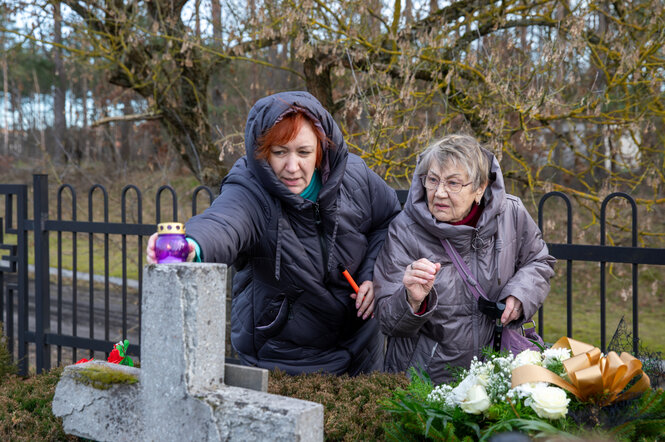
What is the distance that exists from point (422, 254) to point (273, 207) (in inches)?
25.0

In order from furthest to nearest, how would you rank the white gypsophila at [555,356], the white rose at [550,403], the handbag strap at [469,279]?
the handbag strap at [469,279] < the white gypsophila at [555,356] < the white rose at [550,403]

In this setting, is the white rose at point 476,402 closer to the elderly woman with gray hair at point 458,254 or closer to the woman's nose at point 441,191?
the elderly woman with gray hair at point 458,254

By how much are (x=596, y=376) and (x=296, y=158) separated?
1331mm

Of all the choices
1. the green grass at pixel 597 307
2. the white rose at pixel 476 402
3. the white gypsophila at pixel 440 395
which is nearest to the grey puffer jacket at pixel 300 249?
the white gypsophila at pixel 440 395

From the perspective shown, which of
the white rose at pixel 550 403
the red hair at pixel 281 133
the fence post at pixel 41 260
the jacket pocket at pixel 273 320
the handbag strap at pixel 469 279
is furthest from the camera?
the fence post at pixel 41 260

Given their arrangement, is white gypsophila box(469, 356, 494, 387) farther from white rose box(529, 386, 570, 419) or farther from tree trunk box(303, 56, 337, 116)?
tree trunk box(303, 56, 337, 116)

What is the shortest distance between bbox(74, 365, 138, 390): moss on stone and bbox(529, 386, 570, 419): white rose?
112 cm

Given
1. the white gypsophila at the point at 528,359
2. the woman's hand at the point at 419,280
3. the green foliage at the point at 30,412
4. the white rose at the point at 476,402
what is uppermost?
the woman's hand at the point at 419,280

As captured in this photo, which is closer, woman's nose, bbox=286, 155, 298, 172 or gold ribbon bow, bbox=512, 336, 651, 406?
gold ribbon bow, bbox=512, 336, 651, 406

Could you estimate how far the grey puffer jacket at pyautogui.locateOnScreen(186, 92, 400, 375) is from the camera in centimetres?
239

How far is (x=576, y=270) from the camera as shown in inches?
424

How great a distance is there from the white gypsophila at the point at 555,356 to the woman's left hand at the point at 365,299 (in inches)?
34.3

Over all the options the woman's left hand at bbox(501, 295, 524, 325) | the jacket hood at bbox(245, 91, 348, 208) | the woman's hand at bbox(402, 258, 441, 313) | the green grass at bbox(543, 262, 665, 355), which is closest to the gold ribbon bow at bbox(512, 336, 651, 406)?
the woman's hand at bbox(402, 258, 441, 313)

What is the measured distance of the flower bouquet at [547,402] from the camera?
5.03 ft
